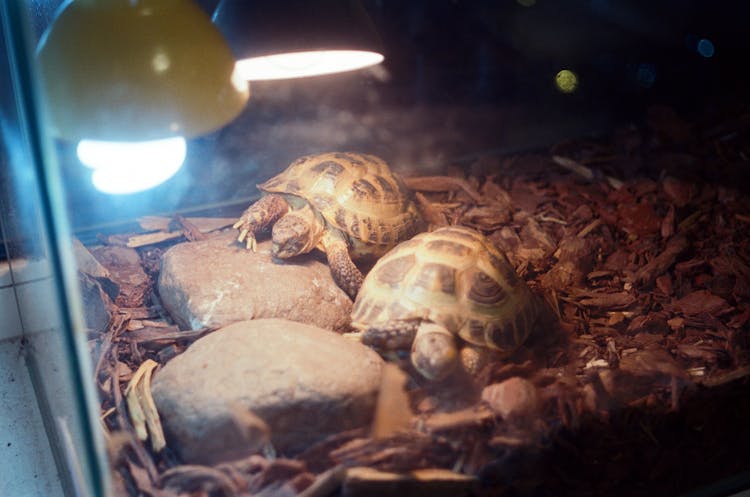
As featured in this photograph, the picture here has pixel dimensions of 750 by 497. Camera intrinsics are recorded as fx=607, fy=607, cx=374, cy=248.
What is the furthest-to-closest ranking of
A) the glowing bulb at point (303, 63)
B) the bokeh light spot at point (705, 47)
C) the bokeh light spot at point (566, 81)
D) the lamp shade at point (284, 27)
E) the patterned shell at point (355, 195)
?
the bokeh light spot at point (705, 47), the bokeh light spot at point (566, 81), the patterned shell at point (355, 195), the glowing bulb at point (303, 63), the lamp shade at point (284, 27)

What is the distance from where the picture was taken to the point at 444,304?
2.03m

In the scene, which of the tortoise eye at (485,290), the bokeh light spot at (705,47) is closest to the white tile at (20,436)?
the tortoise eye at (485,290)

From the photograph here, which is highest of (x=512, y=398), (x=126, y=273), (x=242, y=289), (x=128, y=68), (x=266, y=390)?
(x=128, y=68)

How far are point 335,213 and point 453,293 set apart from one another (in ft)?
2.50

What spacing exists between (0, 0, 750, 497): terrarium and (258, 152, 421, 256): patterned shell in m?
0.01

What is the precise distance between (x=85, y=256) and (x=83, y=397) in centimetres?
119

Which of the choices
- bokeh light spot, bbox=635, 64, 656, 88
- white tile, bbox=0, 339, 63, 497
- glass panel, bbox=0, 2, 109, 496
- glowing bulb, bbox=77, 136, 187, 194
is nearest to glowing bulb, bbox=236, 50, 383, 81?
glowing bulb, bbox=77, 136, 187, 194

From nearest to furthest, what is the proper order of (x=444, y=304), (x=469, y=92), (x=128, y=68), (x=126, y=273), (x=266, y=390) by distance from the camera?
1. (x=128, y=68)
2. (x=266, y=390)
3. (x=444, y=304)
4. (x=126, y=273)
5. (x=469, y=92)

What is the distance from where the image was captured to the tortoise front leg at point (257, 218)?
8.68 ft

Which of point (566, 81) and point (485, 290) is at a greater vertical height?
point (566, 81)

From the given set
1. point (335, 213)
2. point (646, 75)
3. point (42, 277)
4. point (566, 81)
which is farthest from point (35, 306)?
point (646, 75)

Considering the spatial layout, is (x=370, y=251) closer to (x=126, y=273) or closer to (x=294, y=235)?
(x=294, y=235)

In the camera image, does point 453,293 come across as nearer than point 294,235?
Yes

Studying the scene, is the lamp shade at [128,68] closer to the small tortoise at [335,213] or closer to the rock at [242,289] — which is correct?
the rock at [242,289]
